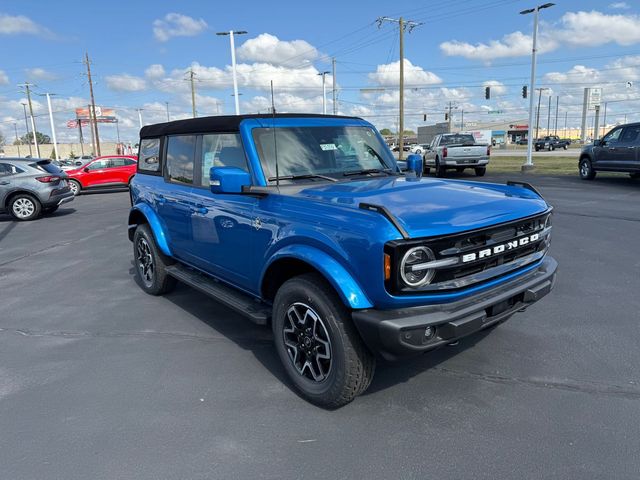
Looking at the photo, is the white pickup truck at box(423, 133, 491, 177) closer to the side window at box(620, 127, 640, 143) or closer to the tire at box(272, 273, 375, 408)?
the side window at box(620, 127, 640, 143)

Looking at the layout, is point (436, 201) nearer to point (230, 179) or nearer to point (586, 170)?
point (230, 179)

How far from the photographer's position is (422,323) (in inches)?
102

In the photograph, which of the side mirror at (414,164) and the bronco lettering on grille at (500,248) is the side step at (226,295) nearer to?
the bronco lettering on grille at (500,248)

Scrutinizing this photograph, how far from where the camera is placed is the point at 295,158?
3896mm

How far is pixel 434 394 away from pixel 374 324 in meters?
1.01

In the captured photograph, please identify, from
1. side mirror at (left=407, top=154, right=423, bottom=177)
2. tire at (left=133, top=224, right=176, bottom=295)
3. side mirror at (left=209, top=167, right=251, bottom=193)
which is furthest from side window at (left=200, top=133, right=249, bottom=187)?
side mirror at (left=407, top=154, right=423, bottom=177)

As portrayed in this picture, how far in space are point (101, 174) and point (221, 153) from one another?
62.0 ft

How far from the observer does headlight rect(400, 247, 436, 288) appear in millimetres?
2626

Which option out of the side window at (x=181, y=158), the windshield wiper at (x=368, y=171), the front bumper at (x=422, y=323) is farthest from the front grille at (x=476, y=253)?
the side window at (x=181, y=158)

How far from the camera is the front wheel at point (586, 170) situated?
1661 cm

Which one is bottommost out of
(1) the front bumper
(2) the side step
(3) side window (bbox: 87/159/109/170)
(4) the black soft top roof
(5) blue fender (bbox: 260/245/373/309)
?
(2) the side step

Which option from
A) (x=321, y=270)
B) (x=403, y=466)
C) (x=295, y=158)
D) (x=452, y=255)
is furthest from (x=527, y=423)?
→ (x=295, y=158)

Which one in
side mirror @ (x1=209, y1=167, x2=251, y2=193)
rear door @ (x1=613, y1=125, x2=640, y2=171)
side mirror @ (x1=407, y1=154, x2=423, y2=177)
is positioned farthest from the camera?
rear door @ (x1=613, y1=125, x2=640, y2=171)

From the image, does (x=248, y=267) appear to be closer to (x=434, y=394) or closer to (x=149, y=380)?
(x=149, y=380)
